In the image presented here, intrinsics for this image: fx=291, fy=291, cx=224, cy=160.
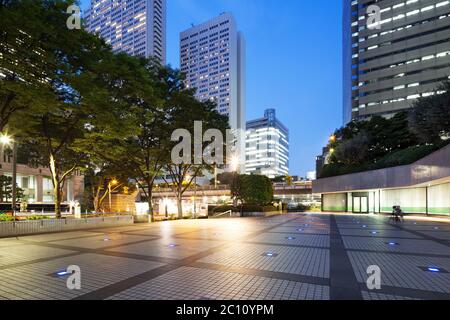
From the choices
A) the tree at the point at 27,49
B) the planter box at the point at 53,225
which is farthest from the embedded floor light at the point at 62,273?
the planter box at the point at 53,225

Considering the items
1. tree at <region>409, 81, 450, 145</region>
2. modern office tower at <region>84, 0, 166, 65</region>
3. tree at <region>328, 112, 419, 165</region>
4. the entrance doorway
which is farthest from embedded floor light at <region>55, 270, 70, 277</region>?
modern office tower at <region>84, 0, 166, 65</region>

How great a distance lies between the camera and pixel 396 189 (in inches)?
1517

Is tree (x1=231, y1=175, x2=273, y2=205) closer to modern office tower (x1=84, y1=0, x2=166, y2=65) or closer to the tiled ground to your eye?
the tiled ground

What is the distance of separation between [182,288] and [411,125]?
36767 millimetres

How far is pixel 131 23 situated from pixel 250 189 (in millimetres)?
132086

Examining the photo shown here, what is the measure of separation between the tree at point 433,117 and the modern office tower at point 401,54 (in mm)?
40783

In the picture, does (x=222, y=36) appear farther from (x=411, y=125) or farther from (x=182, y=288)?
(x=182, y=288)

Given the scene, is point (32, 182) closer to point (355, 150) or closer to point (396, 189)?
point (355, 150)

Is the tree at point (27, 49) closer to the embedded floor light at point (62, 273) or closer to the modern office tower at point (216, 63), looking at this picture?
the embedded floor light at point (62, 273)

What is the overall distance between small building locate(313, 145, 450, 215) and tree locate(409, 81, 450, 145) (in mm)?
4132

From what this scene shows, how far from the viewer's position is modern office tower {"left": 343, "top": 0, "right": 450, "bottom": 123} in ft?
224

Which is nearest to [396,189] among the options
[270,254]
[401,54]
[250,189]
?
[250,189]

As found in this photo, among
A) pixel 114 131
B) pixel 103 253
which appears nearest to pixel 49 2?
pixel 114 131
